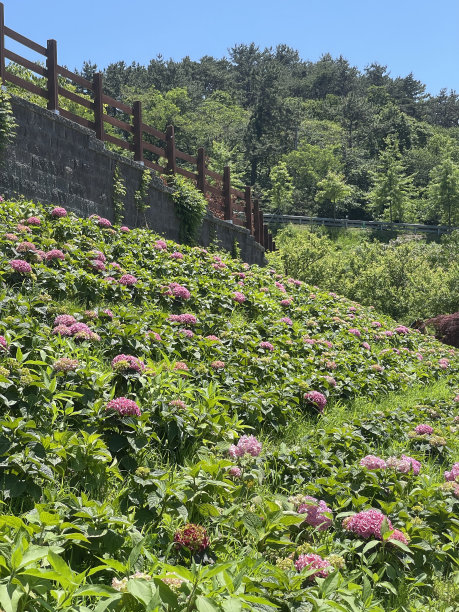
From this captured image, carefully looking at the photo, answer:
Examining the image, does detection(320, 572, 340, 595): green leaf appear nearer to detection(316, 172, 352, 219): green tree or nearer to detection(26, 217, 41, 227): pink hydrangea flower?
detection(26, 217, 41, 227): pink hydrangea flower

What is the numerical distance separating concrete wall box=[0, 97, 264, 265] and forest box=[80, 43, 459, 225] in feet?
120

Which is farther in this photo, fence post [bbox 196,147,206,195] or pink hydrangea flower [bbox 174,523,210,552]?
fence post [bbox 196,147,206,195]

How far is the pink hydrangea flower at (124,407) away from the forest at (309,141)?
44802 mm

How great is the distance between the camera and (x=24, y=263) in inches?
219

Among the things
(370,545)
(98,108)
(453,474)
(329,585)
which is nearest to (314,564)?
(329,585)

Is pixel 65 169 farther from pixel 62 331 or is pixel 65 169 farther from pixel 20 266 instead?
pixel 62 331

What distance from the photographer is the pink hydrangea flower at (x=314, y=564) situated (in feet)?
8.59

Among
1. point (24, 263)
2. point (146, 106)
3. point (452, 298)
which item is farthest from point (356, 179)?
point (24, 263)

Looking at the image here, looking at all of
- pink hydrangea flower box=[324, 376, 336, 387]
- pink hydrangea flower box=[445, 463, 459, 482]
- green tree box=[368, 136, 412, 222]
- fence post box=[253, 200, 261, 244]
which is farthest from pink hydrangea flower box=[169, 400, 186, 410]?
green tree box=[368, 136, 412, 222]

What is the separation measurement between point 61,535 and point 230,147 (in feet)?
217

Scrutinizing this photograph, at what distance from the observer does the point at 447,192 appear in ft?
165

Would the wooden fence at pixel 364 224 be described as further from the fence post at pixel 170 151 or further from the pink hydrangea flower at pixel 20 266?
the pink hydrangea flower at pixel 20 266

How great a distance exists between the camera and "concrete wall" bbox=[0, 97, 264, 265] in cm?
866

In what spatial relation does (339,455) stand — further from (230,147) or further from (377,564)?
(230,147)
